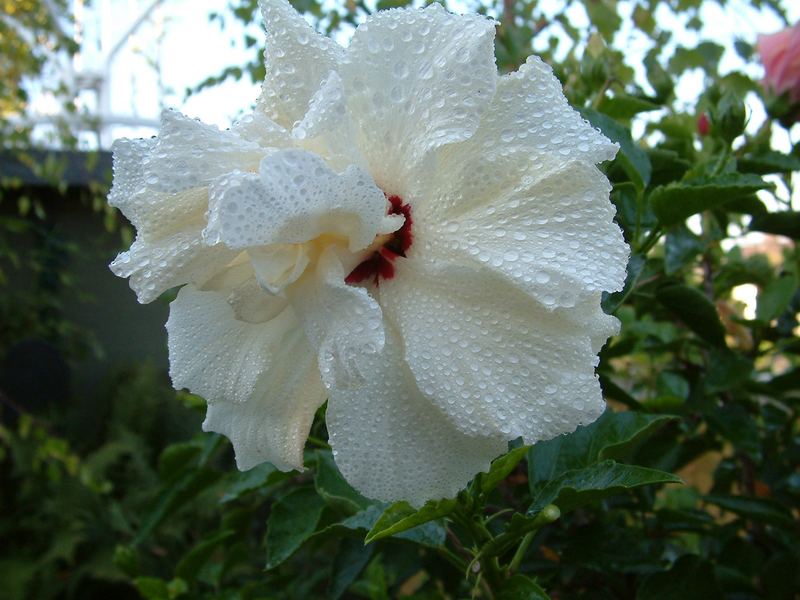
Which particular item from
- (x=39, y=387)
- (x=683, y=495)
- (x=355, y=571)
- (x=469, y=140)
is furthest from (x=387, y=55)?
(x=39, y=387)

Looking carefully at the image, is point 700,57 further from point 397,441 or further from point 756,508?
point 397,441

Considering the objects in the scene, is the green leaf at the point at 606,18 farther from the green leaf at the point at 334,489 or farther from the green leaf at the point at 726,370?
the green leaf at the point at 334,489

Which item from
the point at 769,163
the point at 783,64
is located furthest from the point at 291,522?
the point at 783,64

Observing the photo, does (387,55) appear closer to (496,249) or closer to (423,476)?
(496,249)

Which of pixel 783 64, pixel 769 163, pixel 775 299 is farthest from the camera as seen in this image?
pixel 775 299

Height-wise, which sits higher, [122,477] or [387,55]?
[387,55]
